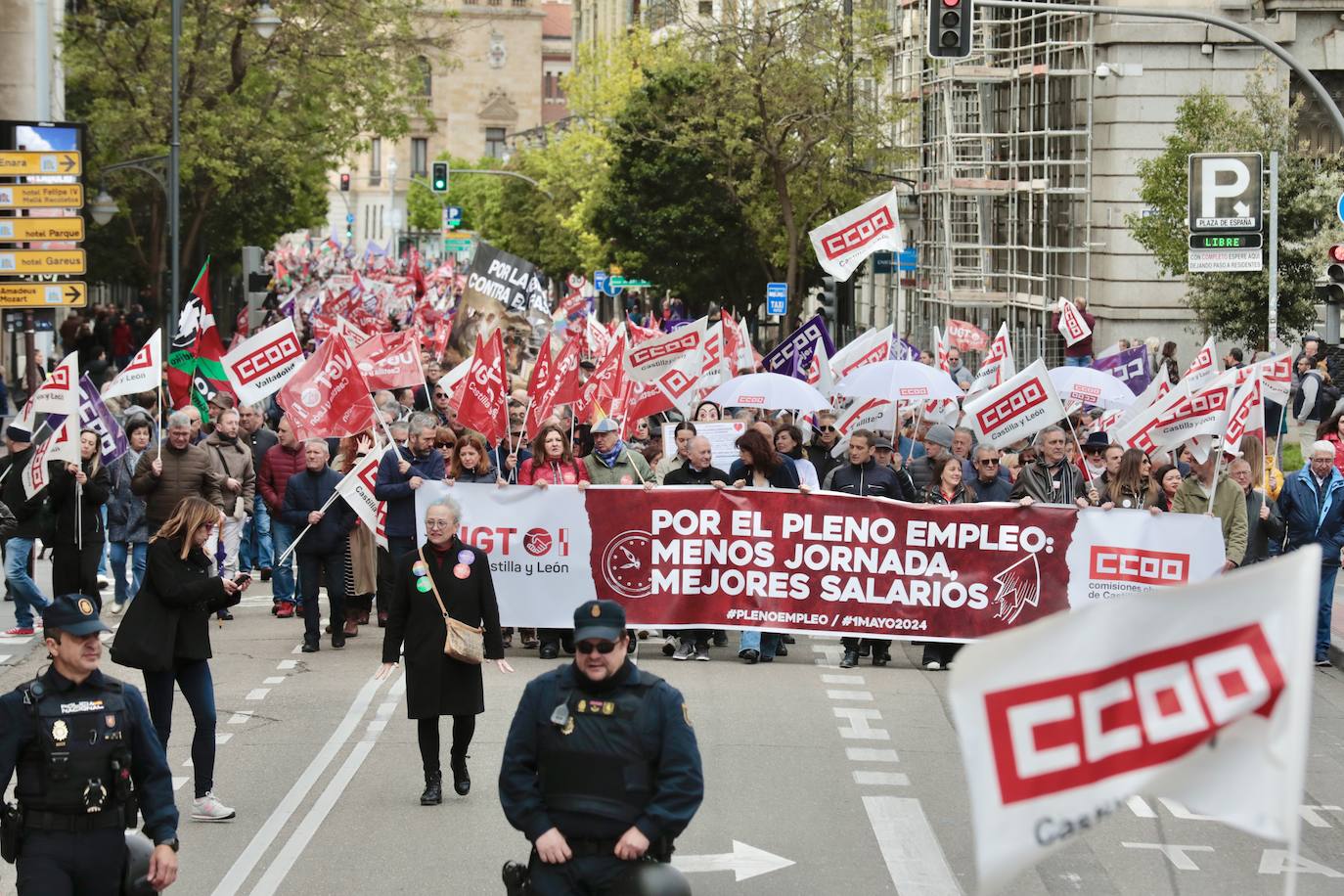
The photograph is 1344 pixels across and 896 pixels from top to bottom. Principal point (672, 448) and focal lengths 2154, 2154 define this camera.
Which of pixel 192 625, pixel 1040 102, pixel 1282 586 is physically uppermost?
pixel 1040 102

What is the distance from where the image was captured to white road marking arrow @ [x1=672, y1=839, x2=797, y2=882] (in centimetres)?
983

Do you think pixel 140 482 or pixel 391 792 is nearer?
pixel 391 792

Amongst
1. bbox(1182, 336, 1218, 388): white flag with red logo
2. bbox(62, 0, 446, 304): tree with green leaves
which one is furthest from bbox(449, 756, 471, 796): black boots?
bbox(62, 0, 446, 304): tree with green leaves

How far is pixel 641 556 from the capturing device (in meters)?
15.2

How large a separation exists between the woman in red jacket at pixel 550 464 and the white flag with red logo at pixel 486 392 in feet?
7.31

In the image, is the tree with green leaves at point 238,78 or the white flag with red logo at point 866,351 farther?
the tree with green leaves at point 238,78

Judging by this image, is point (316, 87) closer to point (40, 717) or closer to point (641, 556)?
point (641, 556)

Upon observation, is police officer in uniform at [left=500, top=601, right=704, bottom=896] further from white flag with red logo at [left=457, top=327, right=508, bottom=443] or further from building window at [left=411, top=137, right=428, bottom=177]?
building window at [left=411, top=137, right=428, bottom=177]

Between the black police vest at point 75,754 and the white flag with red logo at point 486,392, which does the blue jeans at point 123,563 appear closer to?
the white flag with red logo at point 486,392

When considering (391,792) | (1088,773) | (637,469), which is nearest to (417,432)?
(637,469)

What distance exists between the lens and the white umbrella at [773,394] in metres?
18.7

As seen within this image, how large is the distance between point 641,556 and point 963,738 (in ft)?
33.2

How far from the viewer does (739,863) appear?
9977mm

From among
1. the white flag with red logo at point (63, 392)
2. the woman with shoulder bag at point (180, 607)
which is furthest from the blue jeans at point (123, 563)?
the woman with shoulder bag at point (180, 607)
